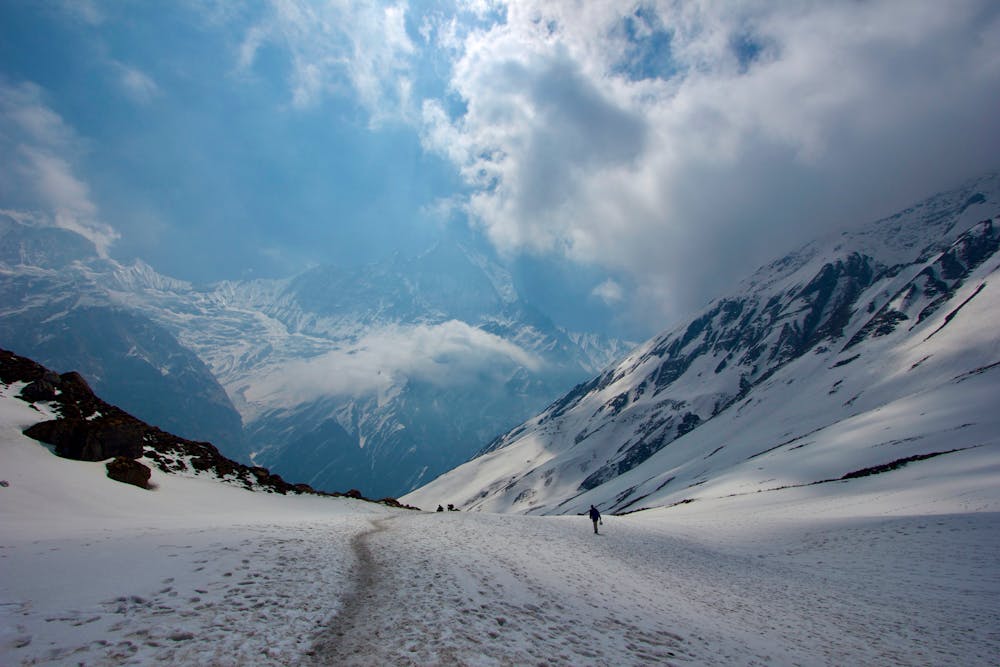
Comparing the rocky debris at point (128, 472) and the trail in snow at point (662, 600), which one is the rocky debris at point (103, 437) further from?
the trail in snow at point (662, 600)

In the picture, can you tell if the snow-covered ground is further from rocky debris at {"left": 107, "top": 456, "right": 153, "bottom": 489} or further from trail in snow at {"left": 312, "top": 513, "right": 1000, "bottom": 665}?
rocky debris at {"left": 107, "top": 456, "right": 153, "bottom": 489}

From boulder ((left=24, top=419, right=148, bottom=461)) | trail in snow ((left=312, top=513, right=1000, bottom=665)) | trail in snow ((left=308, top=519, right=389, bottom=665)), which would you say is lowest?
trail in snow ((left=308, top=519, right=389, bottom=665))

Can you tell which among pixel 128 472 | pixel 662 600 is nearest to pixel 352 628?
pixel 662 600

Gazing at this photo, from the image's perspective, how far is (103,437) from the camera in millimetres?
27594

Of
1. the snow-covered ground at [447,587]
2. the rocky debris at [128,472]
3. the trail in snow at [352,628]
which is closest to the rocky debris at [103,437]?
the rocky debris at [128,472]

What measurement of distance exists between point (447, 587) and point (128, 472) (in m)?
23.5

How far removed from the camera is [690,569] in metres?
24.1

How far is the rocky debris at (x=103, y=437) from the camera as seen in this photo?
26359mm

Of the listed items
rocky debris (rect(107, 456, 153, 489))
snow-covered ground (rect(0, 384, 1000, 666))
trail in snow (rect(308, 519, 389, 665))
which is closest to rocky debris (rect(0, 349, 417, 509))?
rocky debris (rect(107, 456, 153, 489))

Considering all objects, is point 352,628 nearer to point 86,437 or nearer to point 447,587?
point 447,587

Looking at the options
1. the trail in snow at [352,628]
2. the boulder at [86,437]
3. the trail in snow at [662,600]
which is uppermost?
the boulder at [86,437]

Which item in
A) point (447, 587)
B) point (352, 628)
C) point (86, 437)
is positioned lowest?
point (352, 628)

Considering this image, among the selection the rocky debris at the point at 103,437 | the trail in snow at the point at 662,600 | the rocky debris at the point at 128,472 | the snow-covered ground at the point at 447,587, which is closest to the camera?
the snow-covered ground at the point at 447,587

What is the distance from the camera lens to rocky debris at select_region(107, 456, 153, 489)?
26250 millimetres
